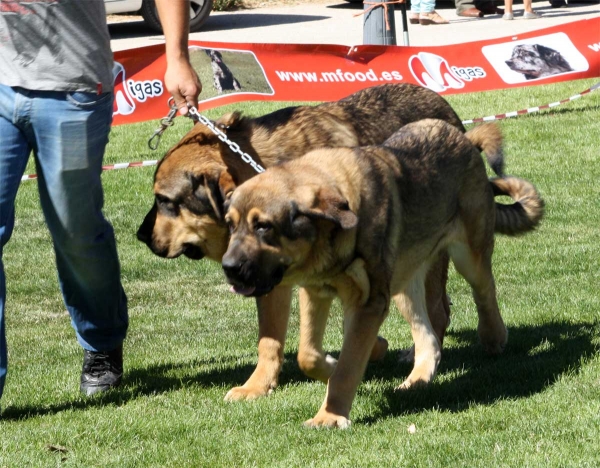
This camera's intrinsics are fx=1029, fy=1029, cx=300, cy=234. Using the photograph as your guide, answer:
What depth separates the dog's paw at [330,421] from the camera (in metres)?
4.49

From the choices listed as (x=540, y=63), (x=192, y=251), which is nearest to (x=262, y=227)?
(x=192, y=251)

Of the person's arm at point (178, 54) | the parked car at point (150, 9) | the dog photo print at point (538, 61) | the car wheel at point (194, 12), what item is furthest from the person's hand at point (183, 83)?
the car wheel at point (194, 12)

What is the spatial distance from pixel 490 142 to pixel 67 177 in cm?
240

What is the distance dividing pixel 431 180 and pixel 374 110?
0.74 m

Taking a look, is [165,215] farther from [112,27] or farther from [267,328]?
[112,27]

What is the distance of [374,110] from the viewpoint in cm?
564

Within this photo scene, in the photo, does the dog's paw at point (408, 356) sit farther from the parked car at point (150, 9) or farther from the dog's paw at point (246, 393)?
the parked car at point (150, 9)

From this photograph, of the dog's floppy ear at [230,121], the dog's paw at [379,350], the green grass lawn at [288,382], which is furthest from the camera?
Answer: the dog's paw at [379,350]

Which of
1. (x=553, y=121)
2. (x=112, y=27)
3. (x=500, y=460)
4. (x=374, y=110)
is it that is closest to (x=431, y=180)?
(x=374, y=110)

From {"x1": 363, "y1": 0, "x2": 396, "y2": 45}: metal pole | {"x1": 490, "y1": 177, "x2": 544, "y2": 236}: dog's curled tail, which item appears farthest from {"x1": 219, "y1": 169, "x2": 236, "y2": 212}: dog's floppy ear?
{"x1": 363, "y1": 0, "x2": 396, "y2": 45}: metal pole

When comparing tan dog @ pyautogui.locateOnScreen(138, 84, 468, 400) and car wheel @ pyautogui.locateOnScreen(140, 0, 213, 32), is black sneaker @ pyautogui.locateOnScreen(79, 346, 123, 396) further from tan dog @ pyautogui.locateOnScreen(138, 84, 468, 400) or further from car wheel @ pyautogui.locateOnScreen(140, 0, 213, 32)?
car wheel @ pyautogui.locateOnScreen(140, 0, 213, 32)

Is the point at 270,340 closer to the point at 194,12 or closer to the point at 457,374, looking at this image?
the point at 457,374

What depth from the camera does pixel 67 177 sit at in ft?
15.6

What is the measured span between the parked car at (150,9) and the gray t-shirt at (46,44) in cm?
1248
